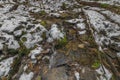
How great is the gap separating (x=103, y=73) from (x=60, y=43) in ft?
4.12

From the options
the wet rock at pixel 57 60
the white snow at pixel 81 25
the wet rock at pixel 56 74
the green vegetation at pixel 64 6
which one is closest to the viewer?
the wet rock at pixel 56 74

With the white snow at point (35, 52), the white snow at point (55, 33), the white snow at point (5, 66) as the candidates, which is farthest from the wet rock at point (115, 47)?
the white snow at point (5, 66)

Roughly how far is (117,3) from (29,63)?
460 centimetres

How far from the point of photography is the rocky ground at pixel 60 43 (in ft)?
12.7

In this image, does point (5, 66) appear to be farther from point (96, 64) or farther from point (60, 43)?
point (96, 64)

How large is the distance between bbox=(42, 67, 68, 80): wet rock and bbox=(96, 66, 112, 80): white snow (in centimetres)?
63

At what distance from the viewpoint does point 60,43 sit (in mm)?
4617

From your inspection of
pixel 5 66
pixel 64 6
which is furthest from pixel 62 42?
pixel 64 6

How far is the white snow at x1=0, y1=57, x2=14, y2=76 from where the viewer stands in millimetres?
4105

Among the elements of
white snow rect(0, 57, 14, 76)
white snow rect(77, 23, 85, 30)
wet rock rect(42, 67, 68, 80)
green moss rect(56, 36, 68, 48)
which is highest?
green moss rect(56, 36, 68, 48)

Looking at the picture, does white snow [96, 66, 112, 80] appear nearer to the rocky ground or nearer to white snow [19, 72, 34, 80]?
the rocky ground

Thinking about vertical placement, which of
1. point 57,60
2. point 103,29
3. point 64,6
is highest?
point 57,60

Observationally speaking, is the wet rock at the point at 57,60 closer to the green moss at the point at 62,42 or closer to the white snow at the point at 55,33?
the green moss at the point at 62,42

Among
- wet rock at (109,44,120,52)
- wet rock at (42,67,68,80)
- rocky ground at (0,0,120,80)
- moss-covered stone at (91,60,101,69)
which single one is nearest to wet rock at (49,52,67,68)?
rocky ground at (0,0,120,80)
